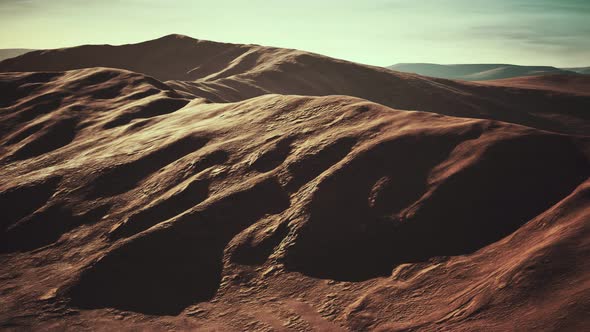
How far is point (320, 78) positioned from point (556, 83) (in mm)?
71156

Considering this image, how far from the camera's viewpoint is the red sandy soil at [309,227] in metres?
17.5

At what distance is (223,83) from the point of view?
→ 85.6 m

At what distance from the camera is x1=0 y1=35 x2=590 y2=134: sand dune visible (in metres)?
106

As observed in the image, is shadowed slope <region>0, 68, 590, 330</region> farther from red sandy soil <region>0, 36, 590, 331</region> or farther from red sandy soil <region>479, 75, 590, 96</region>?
red sandy soil <region>479, 75, 590, 96</region>

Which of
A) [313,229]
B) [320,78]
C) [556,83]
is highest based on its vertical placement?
[320,78]

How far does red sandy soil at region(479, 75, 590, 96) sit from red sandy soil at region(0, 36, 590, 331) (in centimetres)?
11221

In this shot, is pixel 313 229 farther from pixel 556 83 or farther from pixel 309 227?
pixel 556 83

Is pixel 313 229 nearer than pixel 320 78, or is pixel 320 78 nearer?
pixel 313 229

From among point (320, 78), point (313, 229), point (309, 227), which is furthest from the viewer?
point (320, 78)


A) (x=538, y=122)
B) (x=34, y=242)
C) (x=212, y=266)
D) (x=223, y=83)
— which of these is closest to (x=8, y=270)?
(x=34, y=242)

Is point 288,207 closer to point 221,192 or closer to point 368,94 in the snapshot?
point 221,192

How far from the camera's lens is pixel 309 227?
77.9ft

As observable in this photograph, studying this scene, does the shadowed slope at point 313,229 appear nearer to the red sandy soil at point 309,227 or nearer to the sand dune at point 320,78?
the red sandy soil at point 309,227

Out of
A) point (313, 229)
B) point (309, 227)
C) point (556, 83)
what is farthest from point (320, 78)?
point (313, 229)
